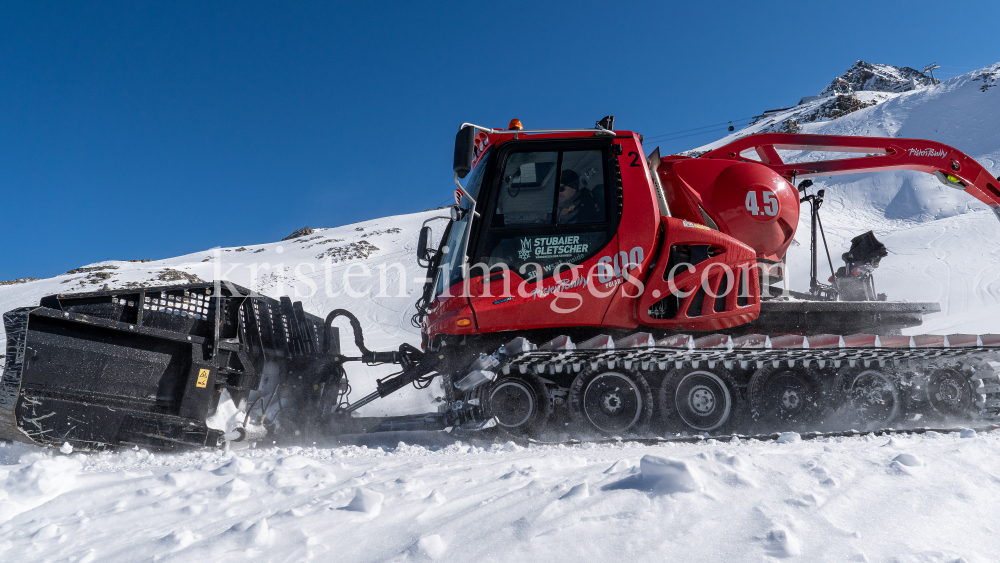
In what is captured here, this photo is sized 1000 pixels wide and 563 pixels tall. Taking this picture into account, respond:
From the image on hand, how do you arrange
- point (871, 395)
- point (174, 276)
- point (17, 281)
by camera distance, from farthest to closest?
point (17, 281)
point (174, 276)
point (871, 395)

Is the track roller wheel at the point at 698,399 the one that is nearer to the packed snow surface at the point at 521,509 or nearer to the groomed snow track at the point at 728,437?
the groomed snow track at the point at 728,437

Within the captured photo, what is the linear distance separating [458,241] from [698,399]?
8.17ft

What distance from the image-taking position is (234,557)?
6.65 ft

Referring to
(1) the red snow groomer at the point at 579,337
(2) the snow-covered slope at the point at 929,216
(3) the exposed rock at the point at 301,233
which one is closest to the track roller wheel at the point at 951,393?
(1) the red snow groomer at the point at 579,337

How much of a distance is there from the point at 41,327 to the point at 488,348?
3.14 m

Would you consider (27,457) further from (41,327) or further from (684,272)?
(684,272)

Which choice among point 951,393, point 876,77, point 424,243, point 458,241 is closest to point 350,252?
point 424,243

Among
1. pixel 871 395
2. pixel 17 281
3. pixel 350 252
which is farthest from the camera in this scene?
pixel 350 252

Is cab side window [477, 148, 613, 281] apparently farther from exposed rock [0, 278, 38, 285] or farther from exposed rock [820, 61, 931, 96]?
exposed rock [820, 61, 931, 96]

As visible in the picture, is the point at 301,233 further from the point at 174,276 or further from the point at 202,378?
the point at 202,378

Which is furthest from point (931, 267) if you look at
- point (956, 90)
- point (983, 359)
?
point (956, 90)

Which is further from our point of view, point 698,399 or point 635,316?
point 698,399

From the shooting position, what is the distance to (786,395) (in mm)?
4941

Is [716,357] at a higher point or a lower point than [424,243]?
lower
